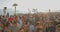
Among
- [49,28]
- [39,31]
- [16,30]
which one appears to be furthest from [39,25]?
[49,28]

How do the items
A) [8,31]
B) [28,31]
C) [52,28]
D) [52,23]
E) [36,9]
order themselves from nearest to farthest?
[52,28] < [52,23] < [8,31] < [28,31] < [36,9]

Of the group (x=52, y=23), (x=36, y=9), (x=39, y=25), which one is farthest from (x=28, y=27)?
(x=36, y=9)

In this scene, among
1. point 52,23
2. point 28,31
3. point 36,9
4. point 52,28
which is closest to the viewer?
point 52,28

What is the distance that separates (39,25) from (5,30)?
46.0 inches

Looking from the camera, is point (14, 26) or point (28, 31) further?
point (28, 31)

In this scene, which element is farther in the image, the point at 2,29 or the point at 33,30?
the point at 33,30

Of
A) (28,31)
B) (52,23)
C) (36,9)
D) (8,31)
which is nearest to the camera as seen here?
(52,23)

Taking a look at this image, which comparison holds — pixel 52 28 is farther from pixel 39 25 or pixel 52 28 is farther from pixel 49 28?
pixel 39 25

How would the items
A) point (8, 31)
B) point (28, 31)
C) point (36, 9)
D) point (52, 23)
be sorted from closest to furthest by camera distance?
point (52, 23)
point (8, 31)
point (28, 31)
point (36, 9)

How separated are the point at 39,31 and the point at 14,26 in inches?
33.6

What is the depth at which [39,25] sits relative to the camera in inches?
254

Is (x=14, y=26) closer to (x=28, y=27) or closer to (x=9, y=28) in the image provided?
(x=9, y=28)

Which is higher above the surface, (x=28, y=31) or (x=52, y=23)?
(x=52, y=23)

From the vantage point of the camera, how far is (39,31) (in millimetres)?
6246
